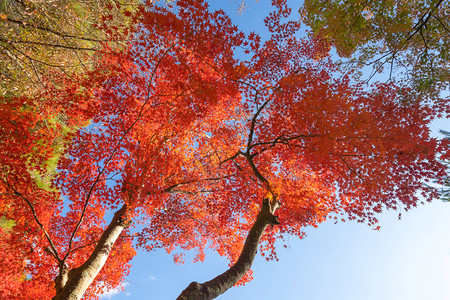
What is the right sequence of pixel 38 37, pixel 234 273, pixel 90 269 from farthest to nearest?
pixel 38 37 < pixel 90 269 < pixel 234 273

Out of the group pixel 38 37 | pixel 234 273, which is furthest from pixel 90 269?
pixel 38 37

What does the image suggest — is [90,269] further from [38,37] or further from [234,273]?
[38,37]

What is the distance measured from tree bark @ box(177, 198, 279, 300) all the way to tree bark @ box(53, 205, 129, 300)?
10.1 ft

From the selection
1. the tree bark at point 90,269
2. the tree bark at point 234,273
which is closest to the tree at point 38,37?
the tree bark at point 90,269

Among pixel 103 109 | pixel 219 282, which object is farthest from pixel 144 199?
pixel 219 282

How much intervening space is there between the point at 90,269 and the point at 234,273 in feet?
12.6

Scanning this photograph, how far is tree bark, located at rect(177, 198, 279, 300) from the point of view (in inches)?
149

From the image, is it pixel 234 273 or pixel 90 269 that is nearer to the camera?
pixel 234 273

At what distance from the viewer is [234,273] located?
4609mm

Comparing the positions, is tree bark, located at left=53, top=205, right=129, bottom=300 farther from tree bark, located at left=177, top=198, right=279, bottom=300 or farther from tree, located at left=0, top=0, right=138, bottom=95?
tree, located at left=0, top=0, right=138, bottom=95

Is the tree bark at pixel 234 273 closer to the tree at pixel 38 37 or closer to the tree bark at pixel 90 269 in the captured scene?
the tree bark at pixel 90 269

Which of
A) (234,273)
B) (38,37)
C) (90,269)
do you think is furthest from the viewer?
(38,37)

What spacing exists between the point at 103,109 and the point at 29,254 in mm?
6255

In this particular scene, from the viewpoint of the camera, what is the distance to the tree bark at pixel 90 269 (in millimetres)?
4898
